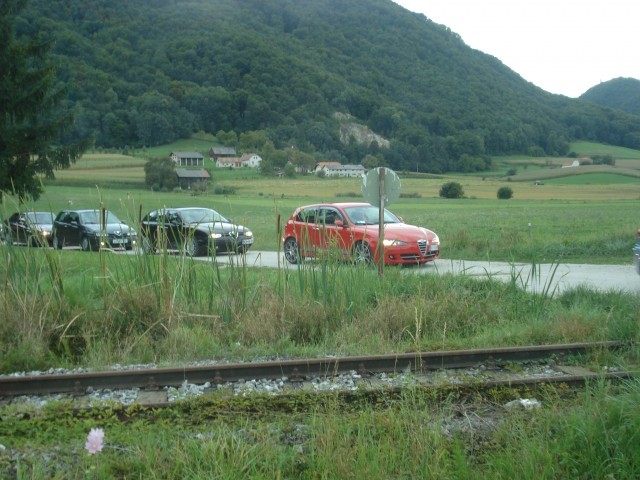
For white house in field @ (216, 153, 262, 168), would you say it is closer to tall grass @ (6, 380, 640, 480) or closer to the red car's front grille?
the red car's front grille

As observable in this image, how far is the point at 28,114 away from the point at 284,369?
25052mm

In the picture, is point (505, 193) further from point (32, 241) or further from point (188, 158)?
point (32, 241)

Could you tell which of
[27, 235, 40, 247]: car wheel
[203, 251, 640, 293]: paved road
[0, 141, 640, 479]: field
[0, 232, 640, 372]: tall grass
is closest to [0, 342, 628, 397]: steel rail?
[0, 232, 640, 372]: tall grass

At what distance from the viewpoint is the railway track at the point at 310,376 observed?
5711mm

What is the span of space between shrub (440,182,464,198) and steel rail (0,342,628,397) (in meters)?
36.5

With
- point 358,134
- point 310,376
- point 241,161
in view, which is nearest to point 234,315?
point 310,376

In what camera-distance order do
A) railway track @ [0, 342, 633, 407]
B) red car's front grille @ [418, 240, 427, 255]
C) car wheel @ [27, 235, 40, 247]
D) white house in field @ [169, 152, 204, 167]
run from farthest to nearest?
white house in field @ [169, 152, 204, 167]
red car's front grille @ [418, 240, 427, 255]
car wheel @ [27, 235, 40, 247]
railway track @ [0, 342, 633, 407]

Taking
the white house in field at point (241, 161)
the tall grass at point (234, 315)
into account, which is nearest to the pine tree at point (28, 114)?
the white house in field at point (241, 161)

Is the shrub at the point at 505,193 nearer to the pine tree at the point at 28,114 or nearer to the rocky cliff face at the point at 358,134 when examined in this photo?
the rocky cliff face at the point at 358,134

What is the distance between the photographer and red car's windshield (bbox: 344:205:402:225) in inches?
688

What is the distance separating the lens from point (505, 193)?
52.8 m

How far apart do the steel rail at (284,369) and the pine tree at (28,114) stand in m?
22.7

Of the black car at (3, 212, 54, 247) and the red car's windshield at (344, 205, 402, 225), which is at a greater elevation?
the black car at (3, 212, 54, 247)

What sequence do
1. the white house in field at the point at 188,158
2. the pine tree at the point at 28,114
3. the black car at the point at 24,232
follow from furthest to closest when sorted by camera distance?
the white house in field at the point at 188,158 → the pine tree at the point at 28,114 → the black car at the point at 24,232
